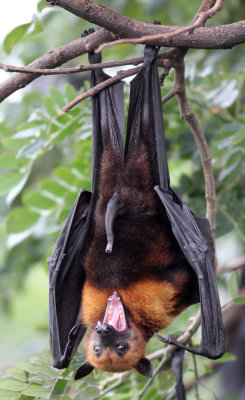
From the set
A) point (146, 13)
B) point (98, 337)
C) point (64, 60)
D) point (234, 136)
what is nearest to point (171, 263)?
point (98, 337)

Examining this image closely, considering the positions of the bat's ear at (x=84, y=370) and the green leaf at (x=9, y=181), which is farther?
the green leaf at (x=9, y=181)

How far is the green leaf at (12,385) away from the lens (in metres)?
3.27

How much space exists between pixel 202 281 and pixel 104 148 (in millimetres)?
999

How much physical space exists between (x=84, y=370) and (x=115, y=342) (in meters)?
0.24

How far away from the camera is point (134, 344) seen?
3568mm

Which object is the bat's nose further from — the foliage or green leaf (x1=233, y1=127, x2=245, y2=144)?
green leaf (x1=233, y1=127, x2=245, y2=144)

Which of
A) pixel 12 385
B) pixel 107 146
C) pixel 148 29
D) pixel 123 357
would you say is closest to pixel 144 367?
pixel 123 357

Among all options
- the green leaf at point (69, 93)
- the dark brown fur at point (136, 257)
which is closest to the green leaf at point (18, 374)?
the dark brown fur at point (136, 257)

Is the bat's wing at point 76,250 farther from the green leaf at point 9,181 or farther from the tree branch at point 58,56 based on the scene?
the green leaf at point 9,181

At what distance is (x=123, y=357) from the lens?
3.54 m

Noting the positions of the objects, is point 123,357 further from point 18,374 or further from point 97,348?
point 18,374

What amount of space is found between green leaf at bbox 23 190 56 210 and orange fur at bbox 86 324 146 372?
1.56m

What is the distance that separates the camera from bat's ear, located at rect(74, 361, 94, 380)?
3.47m

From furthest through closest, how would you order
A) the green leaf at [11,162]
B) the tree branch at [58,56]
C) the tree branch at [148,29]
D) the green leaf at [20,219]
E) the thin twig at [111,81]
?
1. the green leaf at [20,219]
2. the green leaf at [11,162]
3. the thin twig at [111,81]
4. the tree branch at [58,56]
5. the tree branch at [148,29]
